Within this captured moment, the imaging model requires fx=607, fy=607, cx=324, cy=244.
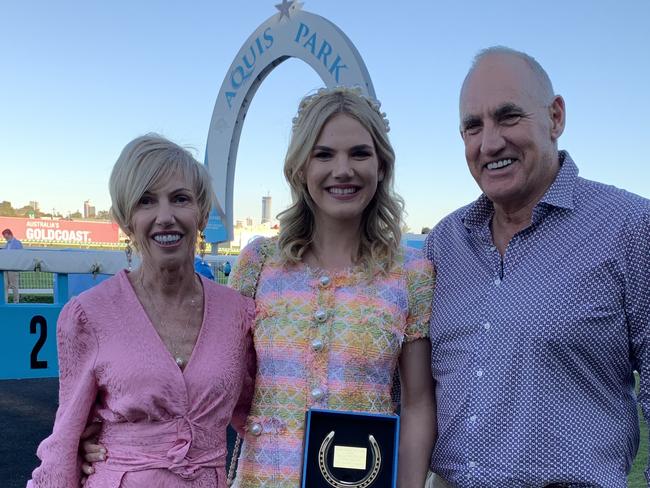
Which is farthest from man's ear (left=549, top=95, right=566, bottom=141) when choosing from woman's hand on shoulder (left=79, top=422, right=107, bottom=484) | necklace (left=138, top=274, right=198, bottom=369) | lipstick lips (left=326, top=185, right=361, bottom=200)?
woman's hand on shoulder (left=79, top=422, right=107, bottom=484)

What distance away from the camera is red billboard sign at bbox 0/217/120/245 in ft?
89.0

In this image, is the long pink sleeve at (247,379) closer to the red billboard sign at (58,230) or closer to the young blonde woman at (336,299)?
the young blonde woman at (336,299)

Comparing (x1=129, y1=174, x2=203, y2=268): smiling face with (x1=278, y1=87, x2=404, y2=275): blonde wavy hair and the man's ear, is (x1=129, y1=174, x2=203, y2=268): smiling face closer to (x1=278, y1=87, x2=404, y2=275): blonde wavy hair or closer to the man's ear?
(x1=278, y1=87, x2=404, y2=275): blonde wavy hair

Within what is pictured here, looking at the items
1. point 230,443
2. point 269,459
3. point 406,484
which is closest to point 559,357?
point 406,484

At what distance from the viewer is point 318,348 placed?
72.8 inches

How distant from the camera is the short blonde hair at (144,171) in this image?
5.97 ft

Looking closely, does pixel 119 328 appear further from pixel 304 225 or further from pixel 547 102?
pixel 547 102

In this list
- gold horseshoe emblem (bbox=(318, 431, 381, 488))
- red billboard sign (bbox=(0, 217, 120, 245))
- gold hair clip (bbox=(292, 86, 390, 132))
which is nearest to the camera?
gold horseshoe emblem (bbox=(318, 431, 381, 488))

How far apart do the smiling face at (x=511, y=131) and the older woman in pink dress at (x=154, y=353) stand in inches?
34.6

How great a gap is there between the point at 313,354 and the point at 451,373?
434 millimetres

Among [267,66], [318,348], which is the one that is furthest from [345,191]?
[267,66]

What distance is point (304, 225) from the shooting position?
2.17 meters

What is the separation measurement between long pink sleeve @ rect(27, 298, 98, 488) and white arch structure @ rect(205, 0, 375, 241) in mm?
3593

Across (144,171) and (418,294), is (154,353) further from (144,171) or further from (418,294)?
(418,294)
